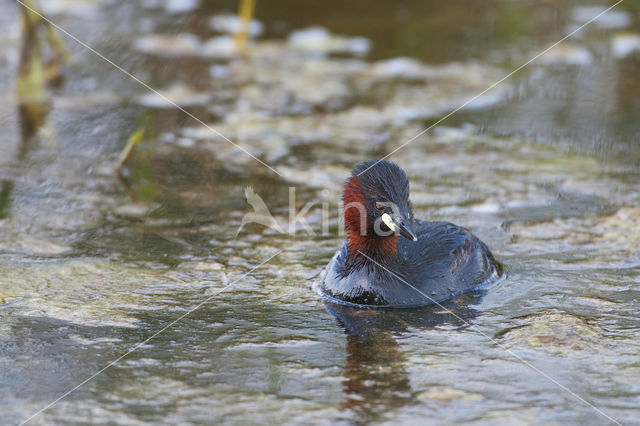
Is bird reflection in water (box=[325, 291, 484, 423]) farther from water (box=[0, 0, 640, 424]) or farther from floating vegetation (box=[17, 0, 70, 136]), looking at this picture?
floating vegetation (box=[17, 0, 70, 136])

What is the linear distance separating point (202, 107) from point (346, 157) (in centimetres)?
202

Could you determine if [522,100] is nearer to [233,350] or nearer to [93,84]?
[93,84]

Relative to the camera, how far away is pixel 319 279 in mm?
5898

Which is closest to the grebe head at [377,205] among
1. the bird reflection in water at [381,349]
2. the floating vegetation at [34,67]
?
the bird reflection in water at [381,349]

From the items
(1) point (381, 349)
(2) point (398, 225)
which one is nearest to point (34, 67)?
(2) point (398, 225)

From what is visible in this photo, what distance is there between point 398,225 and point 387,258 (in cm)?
30

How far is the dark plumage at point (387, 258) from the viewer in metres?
5.50

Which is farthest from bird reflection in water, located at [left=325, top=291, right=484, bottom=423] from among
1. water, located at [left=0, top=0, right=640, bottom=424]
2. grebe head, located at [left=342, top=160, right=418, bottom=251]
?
grebe head, located at [left=342, top=160, right=418, bottom=251]

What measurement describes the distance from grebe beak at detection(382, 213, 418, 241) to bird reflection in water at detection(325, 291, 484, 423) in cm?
49

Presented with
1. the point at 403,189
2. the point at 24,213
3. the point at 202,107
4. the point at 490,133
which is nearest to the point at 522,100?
the point at 490,133

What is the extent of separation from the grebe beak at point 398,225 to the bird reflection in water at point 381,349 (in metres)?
0.49

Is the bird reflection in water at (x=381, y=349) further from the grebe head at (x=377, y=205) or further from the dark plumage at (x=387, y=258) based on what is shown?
the grebe head at (x=377, y=205)

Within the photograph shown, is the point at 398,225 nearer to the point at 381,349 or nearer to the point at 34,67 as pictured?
the point at 381,349

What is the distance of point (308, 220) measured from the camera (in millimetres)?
6957
